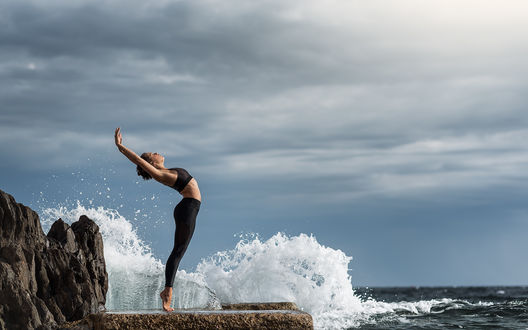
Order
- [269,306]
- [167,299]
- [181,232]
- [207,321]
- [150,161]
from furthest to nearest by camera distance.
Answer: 1. [269,306]
2. [150,161]
3. [181,232]
4. [167,299]
5. [207,321]

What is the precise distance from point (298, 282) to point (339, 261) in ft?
5.16

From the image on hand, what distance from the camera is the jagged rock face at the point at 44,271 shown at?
852 cm

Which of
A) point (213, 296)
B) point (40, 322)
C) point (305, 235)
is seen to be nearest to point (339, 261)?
point (305, 235)

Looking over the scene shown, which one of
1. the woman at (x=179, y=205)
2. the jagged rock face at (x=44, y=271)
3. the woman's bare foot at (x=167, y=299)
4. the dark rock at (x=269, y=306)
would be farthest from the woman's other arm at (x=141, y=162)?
the dark rock at (x=269, y=306)

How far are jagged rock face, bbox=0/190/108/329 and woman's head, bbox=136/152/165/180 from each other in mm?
2229

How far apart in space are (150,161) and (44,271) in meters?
2.86

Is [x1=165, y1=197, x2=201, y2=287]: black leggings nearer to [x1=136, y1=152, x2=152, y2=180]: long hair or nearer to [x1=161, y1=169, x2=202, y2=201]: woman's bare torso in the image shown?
[x1=161, y1=169, x2=202, y2=201]: woman's bare torso

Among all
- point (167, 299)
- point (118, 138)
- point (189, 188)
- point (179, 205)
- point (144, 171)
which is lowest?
point (167, 299)

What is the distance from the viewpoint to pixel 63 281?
33.6 feet

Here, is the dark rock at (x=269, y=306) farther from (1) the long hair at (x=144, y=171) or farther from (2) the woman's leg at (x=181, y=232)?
(1) the long hair at (x=144, y=171)

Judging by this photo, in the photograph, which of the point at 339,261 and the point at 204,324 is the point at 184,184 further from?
the point at 339,261

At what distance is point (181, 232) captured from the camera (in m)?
8.46

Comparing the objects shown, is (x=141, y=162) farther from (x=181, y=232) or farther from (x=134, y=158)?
(x=181, y=232)

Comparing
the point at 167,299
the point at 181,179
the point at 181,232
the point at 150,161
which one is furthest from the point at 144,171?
the point at 167,299
